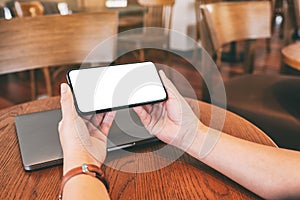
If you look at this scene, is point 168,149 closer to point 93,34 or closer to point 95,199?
point 95,199

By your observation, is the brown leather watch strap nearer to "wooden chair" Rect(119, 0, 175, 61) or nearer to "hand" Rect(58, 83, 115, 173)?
"hand" Rect(58, 83, 115, 173)

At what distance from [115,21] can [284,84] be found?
A: 800mm

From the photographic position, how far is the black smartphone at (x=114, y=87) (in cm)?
66

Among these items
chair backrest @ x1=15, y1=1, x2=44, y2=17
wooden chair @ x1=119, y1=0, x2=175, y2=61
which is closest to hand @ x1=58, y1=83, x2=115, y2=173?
wooden chair @ x1=119, y1=0, x2=175, y2=61

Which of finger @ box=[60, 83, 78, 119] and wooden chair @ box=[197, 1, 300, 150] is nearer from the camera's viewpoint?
finger @ box=[60, 83, 78, 119]

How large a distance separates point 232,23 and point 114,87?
1212 millimetres

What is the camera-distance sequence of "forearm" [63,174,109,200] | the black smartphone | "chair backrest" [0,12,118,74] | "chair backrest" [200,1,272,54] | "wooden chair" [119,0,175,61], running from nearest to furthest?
"forearm" [63,174,109,200], the black smartphone, "chair backrest" [0,12,118,74], "chair backrest" [200,1,272,54], "wooden chair" [119,0,175,61]

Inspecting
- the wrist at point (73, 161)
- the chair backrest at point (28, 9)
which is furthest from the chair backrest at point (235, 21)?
the chair backrest at point (28, 9)

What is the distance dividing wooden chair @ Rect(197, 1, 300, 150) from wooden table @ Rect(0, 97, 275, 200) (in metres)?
0.68

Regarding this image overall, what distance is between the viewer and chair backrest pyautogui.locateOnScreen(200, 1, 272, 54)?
1618mm

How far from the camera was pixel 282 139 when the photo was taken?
127cm

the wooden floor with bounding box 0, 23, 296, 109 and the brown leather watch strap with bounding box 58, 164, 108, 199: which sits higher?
the brown leather watch strap with bounding box 58, 164, 108, 199

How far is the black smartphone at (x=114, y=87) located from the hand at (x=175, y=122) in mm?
18

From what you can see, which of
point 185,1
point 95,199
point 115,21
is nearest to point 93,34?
point 115,21
